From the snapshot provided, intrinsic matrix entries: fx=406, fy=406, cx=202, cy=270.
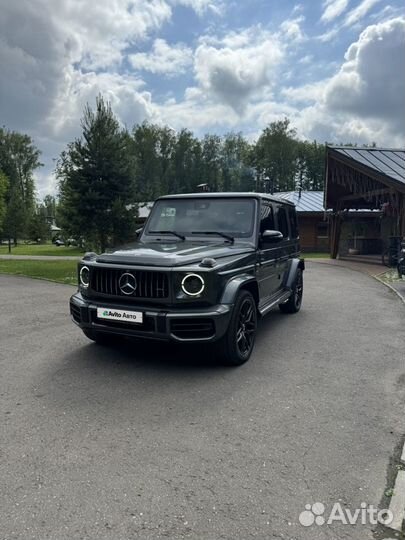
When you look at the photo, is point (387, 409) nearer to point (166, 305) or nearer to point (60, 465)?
point (166, 305)

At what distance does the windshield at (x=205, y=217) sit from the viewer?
5.49 metres

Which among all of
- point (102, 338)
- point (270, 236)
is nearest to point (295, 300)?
point (270, 236)

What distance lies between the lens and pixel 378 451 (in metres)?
2.95

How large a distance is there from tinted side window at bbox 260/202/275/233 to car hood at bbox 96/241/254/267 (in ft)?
2.07

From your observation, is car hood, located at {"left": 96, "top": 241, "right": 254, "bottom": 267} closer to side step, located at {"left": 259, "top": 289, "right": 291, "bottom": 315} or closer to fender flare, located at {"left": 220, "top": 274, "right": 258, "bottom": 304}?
fender flare, located at {"left": 220, "top": 274, "right": 258, "bottom": 304}

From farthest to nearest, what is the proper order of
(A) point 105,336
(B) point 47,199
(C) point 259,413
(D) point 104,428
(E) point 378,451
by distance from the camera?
(B) point 47,199
(A) point 105,336
(C) point 259,413
(D) point 104,428
(E) point 378,451

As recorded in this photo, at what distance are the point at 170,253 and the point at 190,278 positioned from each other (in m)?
0.46

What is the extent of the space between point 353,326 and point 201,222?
10.7 feet

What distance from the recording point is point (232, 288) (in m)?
4.41

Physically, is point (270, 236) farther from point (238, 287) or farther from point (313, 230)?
point (313, 230)

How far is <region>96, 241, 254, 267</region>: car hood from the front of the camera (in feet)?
14.0


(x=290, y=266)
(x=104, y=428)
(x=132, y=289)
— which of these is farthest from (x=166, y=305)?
(x=290, y=266)

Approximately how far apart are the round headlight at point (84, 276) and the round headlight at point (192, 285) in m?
1.25

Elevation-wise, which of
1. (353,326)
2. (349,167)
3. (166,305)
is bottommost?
(353,326)
